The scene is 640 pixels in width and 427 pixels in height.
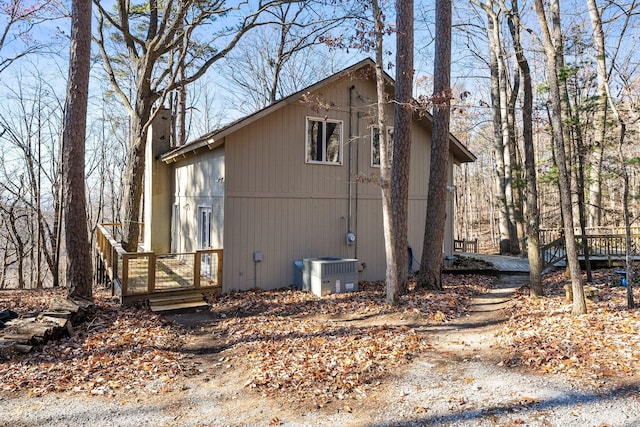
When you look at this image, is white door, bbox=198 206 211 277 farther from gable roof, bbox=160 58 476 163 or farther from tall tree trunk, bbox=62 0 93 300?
tall tree trunk, bbox=62 0 93 300

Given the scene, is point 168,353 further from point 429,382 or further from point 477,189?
point 477,189

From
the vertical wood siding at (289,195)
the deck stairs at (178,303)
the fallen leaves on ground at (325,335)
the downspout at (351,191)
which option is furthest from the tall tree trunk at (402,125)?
the deck stairs at (178,303)

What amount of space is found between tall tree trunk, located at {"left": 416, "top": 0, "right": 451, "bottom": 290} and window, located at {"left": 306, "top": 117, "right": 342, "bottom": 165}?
3046mm

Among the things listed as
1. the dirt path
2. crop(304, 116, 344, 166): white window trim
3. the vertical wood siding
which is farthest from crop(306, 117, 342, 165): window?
the dirt path

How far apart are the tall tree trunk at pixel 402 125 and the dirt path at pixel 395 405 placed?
166 inches

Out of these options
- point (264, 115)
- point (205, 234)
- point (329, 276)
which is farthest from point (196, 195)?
point (329, 276)

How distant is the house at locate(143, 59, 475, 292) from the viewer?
10.9 metres

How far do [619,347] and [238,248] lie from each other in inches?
322

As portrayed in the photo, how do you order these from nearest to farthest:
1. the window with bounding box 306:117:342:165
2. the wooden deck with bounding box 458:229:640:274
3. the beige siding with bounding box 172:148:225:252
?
1. the beige siding with bounding box 172:148:225:252
2. the window with bounding box 306:117:342:165
3. the wooden deck with bounding box 458:229:640:274

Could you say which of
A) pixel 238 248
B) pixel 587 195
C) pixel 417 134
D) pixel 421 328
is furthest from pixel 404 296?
pixel 587 195

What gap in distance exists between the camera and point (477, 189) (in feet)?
124

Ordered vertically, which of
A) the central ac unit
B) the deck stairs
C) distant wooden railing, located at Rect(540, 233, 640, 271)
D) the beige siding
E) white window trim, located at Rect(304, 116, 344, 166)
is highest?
white window trim, located at Rect(304, 116, 344, 166)

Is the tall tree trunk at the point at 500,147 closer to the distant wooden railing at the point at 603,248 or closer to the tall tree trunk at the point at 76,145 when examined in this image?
the distant wooden railing at the point at 603,248

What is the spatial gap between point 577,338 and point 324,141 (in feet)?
26.4
